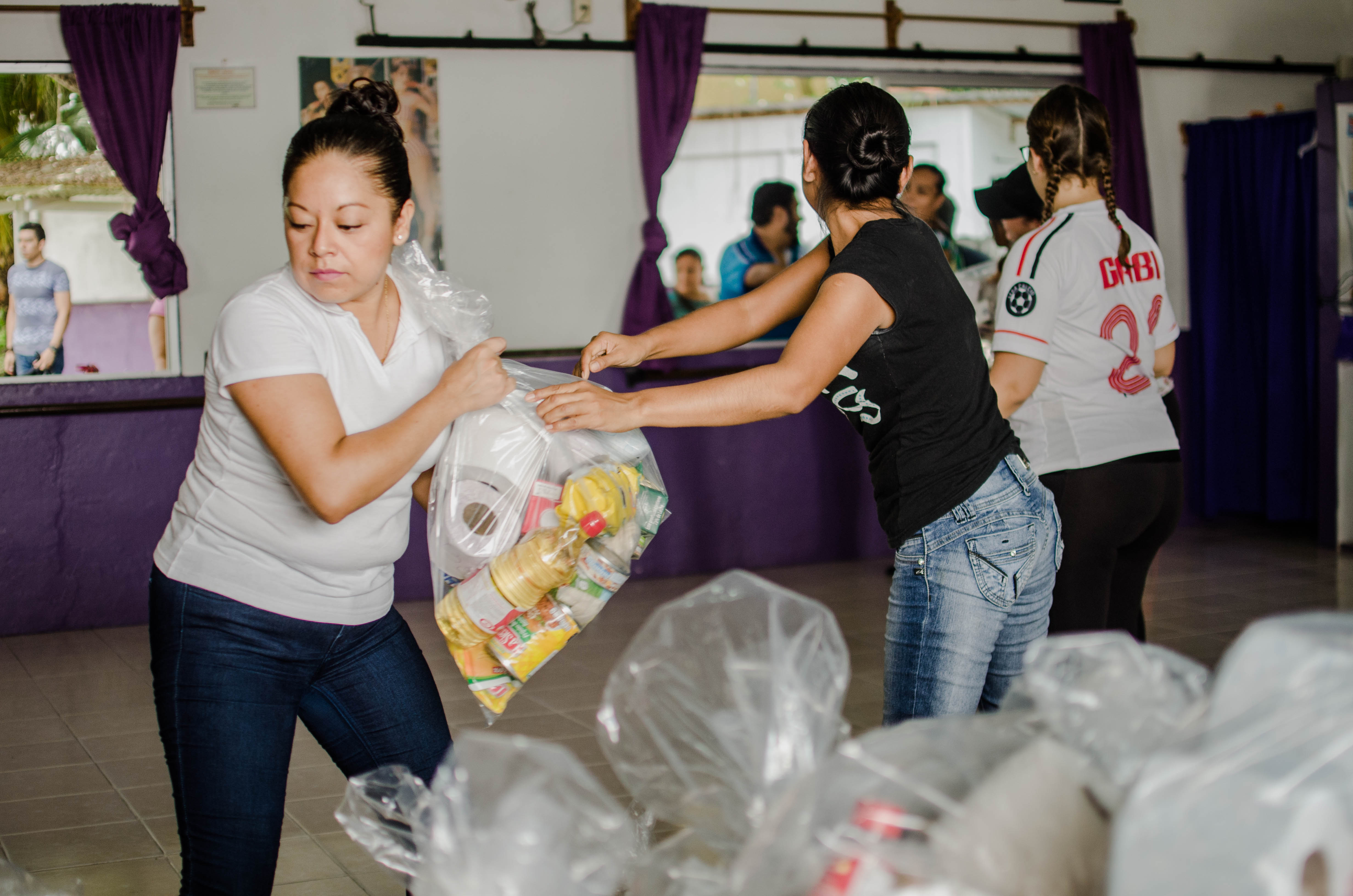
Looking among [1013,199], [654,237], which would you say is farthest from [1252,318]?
[1013,199]

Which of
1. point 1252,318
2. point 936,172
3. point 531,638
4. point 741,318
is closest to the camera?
point 531,638

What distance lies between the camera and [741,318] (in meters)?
2.13

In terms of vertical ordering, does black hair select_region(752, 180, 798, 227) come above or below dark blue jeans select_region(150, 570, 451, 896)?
above

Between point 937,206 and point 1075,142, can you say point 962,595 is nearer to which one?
point 1075,142

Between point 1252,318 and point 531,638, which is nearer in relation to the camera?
point 531,638

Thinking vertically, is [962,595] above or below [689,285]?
below

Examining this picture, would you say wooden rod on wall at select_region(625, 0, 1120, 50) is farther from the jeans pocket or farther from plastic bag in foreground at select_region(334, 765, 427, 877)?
plastic bag in foreground at select_region(334, 765, 427, 877)

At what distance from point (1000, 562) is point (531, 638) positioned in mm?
694

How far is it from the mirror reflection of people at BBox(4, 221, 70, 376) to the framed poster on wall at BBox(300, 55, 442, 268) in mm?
1209

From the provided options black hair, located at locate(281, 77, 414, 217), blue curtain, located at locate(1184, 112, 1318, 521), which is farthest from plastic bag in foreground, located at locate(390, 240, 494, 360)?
blue curtain, located at locate(1184, 112, 1318, 521)

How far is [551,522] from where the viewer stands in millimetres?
1645

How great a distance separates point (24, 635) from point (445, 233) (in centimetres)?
245

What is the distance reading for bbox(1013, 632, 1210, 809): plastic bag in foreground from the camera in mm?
962

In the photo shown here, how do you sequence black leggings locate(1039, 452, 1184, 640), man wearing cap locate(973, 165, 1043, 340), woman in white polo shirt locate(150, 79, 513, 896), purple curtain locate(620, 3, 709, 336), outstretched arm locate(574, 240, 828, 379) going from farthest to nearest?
1. purple curtain locate(620, 3, 709, 336)
2. man wearing cap locate(973, 165, 1043, 340)
3. black leggings locate(1039, 452, 1184, 640)
4. outstretched arm locate(574, 240, 828, 379)
5. woman in white polo shirt locate(150, 79, 513, 896)
